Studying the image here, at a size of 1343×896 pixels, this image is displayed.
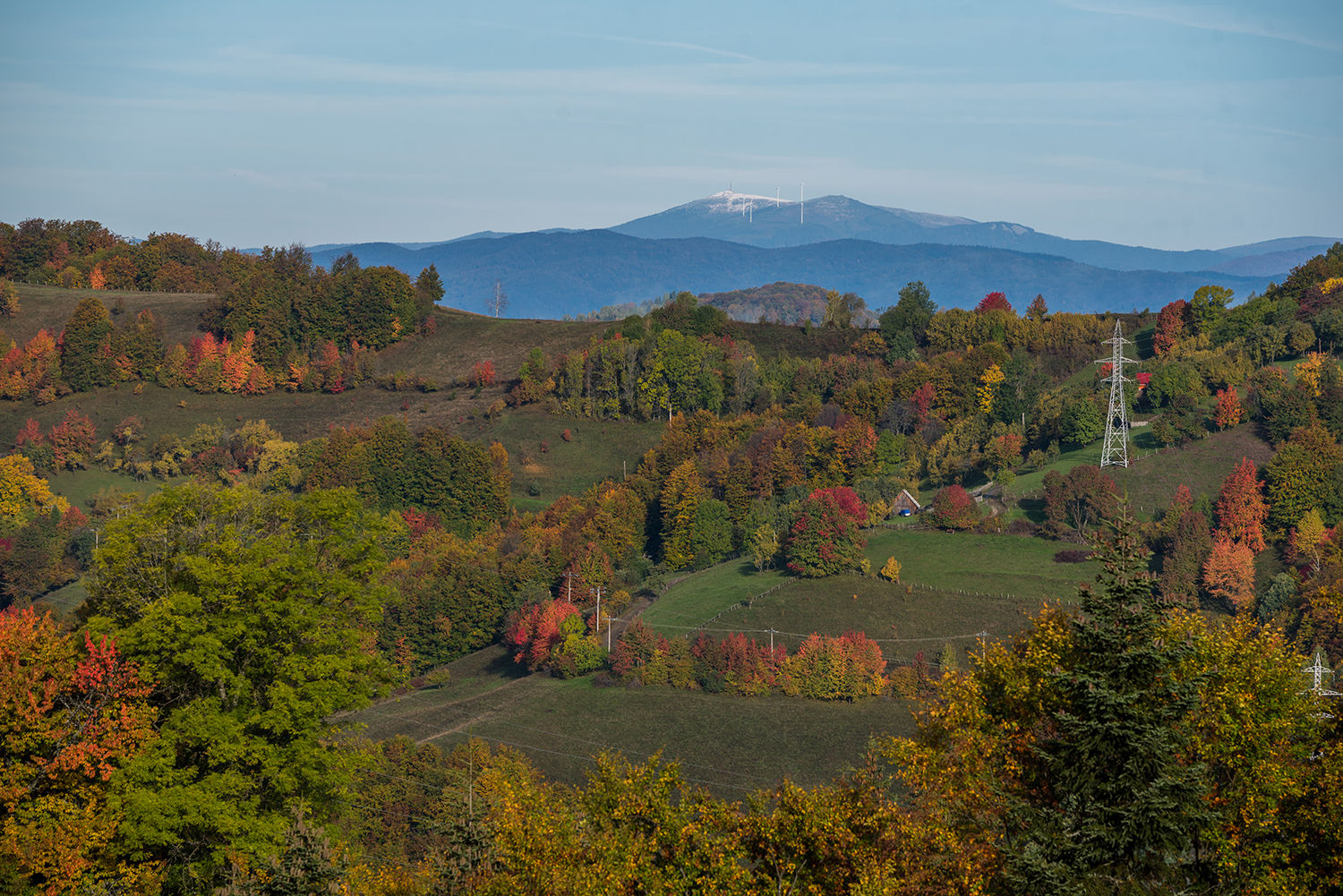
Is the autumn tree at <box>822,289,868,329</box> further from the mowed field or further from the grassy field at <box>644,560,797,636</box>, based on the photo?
Answer: the grassy field at <box>644,560,797,636</box>

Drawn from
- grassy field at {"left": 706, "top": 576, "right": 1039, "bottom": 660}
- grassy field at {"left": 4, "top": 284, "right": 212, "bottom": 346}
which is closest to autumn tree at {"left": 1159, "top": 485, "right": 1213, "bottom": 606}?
grassy field at {"left": 706, "top": 576, "right": 1039, "bottom": 660}

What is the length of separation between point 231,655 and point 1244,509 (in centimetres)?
8379

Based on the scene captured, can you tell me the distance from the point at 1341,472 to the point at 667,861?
88.3 meters

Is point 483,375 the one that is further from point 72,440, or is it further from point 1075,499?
point 1075,499

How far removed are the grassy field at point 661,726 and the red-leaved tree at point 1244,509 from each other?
124 feet

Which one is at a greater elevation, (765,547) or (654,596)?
(765,547)

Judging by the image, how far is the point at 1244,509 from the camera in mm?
92750

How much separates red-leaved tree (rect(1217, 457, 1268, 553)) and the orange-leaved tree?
8490 cm

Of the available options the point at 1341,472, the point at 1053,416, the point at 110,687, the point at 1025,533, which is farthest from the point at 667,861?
the point at 1053,416

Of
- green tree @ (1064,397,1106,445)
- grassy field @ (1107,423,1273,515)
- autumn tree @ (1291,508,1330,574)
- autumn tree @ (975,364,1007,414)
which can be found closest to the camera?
autumn tree @ (1291,508,1330,574)

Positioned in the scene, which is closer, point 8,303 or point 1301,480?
point 1301,480

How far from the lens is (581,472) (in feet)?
434

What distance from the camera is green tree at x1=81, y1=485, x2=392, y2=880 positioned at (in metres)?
33.3

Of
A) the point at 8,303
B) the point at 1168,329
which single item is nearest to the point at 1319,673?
the point at 1168,329
